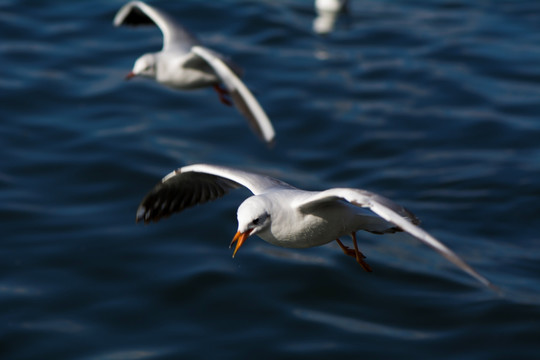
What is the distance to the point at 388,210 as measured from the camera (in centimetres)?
654

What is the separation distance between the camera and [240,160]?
17.6 meters

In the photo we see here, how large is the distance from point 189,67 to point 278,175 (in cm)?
576

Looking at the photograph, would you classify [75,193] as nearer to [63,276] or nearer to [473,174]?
[63,276]

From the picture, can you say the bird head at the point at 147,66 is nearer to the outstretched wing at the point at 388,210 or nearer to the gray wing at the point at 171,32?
the gray wing at the point at 171,32

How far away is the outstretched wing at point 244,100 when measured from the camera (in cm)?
928

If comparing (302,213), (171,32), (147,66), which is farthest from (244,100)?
(171,32)

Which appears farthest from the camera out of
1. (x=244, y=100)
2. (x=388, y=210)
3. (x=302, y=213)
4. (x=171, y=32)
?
(x=171, y=32)

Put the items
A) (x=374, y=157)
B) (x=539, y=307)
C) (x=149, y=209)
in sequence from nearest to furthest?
(x=149, y=209) < (x=539, y=307) < (x=374, y=157)

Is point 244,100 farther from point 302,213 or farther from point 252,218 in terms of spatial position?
point 252,218

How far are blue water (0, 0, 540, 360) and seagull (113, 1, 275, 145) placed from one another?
3447mm

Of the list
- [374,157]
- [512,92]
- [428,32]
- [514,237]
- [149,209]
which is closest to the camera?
[149,209]

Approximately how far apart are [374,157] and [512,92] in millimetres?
3942

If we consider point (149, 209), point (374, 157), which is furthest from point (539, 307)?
point (149, 209)

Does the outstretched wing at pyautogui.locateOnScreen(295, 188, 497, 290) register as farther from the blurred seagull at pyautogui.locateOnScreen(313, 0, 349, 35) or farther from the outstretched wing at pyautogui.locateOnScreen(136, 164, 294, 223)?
the blurred seagull at pyautogui.locateOnScreen(313, 0, 349, 35)
